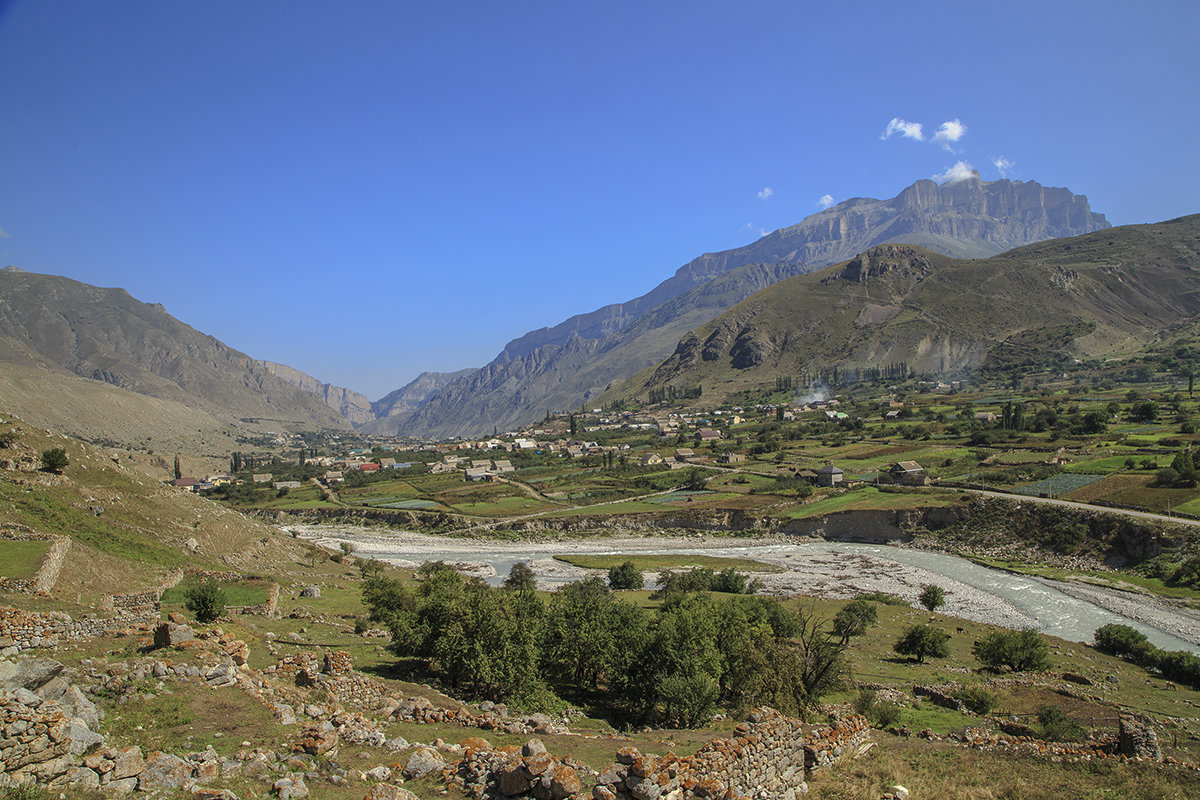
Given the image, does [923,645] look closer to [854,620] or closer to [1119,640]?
[854,620]

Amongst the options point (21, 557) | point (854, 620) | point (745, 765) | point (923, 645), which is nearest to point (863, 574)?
point (854, 620)

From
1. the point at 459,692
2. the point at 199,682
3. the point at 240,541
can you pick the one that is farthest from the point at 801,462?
the point at 199,682

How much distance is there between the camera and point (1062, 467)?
7769 cm

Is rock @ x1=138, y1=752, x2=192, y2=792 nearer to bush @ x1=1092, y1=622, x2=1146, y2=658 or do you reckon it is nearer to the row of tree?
the row of tree

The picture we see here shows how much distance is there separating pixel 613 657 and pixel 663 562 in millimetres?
47568

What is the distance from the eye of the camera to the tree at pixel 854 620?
3725 centimetres

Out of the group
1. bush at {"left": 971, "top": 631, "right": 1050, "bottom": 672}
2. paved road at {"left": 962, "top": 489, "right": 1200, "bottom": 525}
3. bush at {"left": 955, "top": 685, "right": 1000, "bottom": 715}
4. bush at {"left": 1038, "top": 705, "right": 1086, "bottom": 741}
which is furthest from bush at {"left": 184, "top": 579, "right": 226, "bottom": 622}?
paved road at {"left": 962, "top": 489, "right": 1200, "bottom": 525}

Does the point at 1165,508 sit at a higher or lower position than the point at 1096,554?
higher

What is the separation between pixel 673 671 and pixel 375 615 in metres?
14.8

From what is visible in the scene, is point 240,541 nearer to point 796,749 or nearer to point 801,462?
point 796,749

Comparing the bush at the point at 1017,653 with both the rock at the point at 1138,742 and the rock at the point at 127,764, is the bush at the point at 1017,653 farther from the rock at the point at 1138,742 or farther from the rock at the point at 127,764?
the rock at the point at 127,764

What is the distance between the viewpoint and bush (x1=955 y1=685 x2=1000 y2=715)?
24.1 meters

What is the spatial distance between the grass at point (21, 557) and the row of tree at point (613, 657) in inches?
493

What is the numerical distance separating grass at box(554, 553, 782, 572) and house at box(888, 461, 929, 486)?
2861 cm
